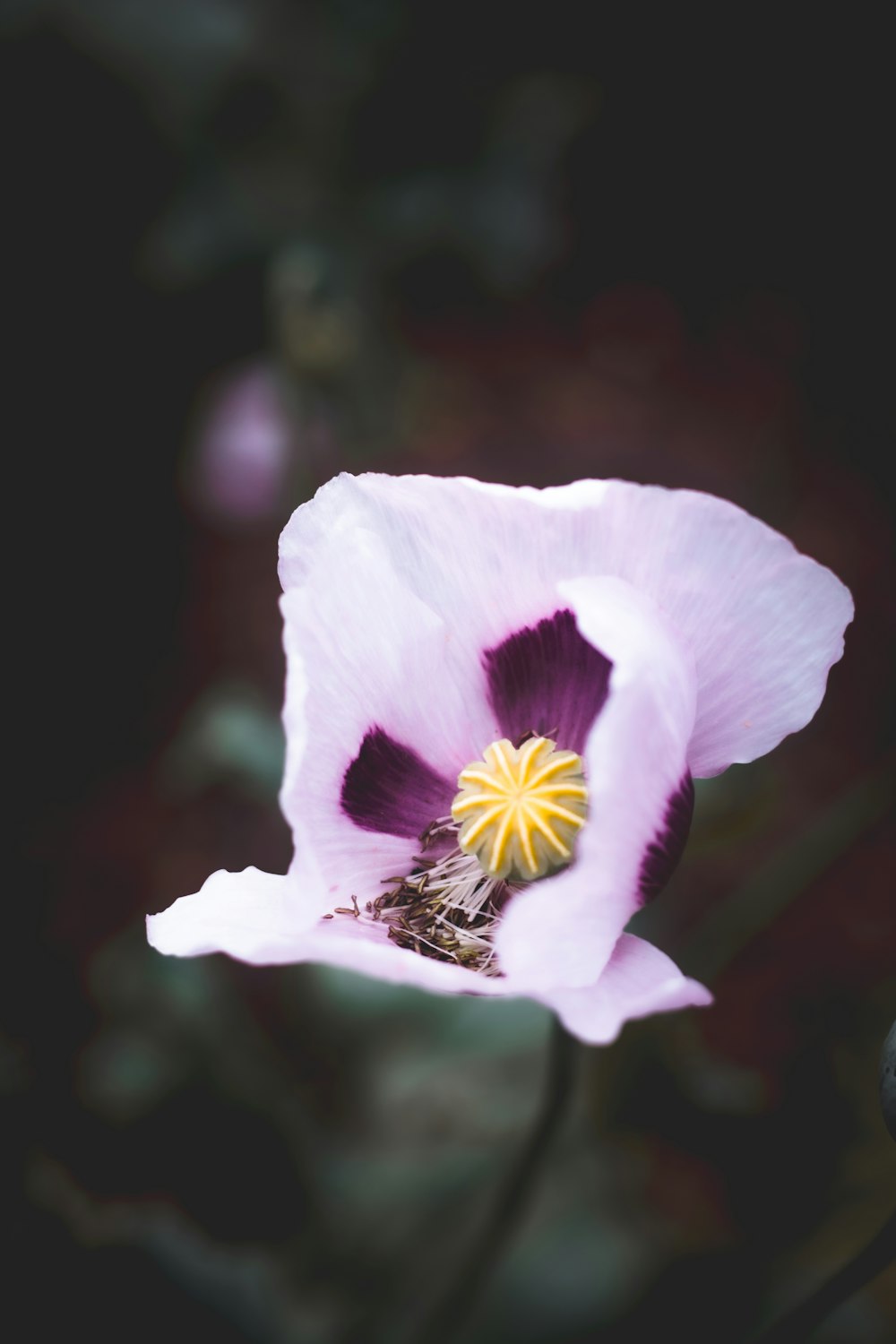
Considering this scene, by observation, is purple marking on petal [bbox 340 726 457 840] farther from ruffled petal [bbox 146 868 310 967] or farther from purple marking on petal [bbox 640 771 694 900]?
purple marking on petal [bbox 640 771 694 900]

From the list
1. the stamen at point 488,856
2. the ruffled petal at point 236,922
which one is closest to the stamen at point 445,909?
the stamen at point 488,856

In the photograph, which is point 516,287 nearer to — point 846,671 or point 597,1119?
point 846,671

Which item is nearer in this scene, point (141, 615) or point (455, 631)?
point (455, 631)

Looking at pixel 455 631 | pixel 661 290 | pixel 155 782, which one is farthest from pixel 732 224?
pixel 455 631

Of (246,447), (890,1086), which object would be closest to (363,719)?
(890,1086)

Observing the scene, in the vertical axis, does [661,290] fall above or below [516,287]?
above
